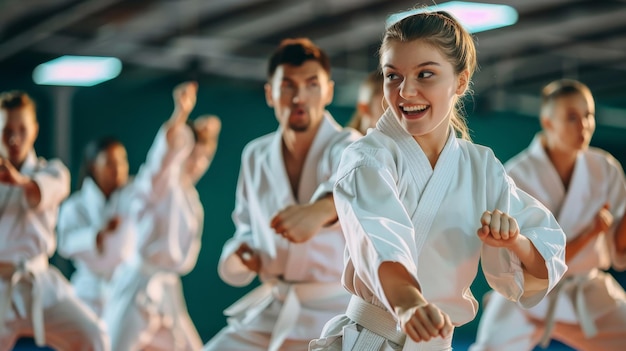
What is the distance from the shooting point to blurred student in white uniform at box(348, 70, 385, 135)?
4.93m

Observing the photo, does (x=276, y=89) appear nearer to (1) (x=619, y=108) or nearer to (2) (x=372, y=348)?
(2) (x=372, y=348)

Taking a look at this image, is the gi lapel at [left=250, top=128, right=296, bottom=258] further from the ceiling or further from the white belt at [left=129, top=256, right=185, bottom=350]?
the ceiling

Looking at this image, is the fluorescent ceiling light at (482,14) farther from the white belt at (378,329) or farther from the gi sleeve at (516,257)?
the white belt at (378,329)

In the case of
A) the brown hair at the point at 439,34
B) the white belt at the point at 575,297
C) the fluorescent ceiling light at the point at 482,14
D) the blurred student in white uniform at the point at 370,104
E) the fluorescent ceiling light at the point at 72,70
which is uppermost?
the fluorescent ceiling light at the point at 482,14

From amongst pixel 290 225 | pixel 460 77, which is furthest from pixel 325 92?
pixel 460 77

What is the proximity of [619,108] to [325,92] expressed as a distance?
7050 millimetres

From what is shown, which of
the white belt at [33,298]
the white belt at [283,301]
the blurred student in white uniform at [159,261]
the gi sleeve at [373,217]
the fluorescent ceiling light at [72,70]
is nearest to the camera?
the gi sleeve at [373,217]

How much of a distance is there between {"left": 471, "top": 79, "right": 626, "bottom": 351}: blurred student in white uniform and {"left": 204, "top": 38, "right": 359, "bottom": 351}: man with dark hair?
1299 millimetres

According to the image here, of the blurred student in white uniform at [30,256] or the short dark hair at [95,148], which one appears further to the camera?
the short dark hair at [95,148]

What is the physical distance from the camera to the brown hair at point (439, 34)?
7.94ft

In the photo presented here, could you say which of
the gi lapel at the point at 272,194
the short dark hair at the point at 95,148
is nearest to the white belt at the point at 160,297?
the short dark hair at the point at 95,148

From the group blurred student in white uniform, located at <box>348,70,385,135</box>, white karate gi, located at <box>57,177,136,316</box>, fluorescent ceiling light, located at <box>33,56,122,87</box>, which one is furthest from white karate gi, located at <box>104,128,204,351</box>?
fluorescent ceiling light, located at <box>33,56,122,87</box>

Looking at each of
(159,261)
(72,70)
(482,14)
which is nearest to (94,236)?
(159,261)

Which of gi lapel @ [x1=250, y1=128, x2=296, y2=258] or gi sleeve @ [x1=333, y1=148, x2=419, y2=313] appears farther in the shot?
gi lapel @ [x1=250, y1=128, x2=296, y2=258]
